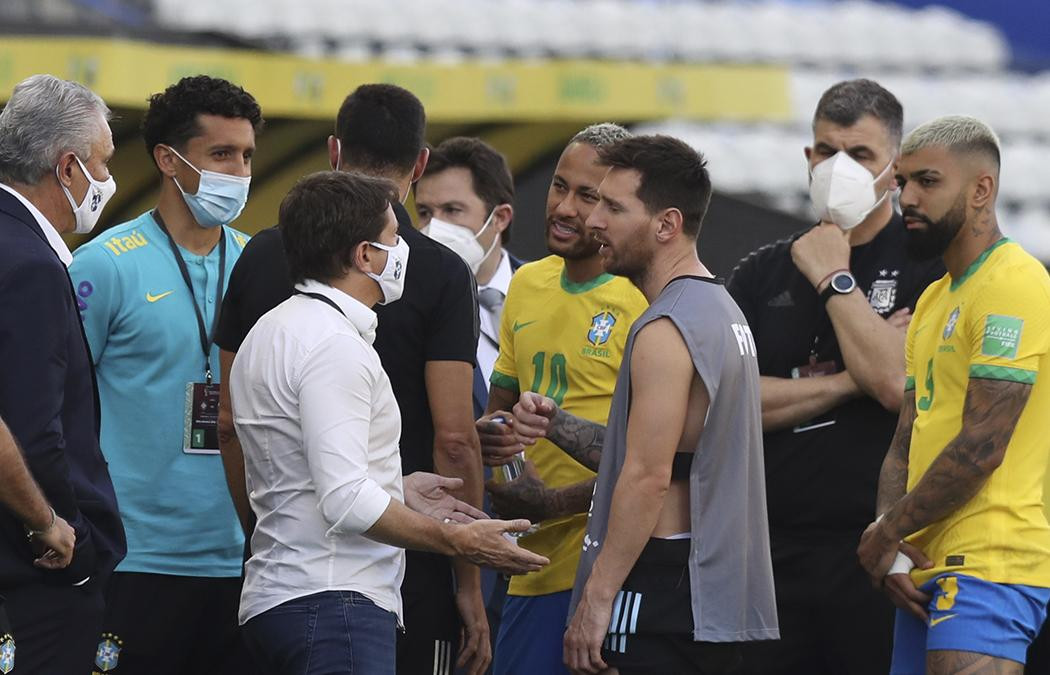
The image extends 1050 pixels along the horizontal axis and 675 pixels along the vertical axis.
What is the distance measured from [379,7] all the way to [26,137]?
34.3 feet

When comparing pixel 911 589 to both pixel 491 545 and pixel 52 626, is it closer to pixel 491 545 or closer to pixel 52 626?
pixel 491 545

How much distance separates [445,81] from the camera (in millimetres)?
11398

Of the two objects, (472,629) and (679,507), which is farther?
(472,629)

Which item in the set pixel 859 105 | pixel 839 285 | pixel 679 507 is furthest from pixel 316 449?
pixel 859 105

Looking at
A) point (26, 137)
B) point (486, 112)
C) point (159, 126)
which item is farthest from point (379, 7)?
point (26, 137)

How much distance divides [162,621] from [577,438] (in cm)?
112

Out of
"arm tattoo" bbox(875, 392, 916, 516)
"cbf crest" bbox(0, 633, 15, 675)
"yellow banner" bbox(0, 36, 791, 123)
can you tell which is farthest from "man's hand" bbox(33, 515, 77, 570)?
"yellow banner" bbox(0, 36, 791, 123)

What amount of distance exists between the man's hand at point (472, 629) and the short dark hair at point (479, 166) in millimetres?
1892

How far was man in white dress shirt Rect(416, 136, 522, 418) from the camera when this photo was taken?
4980 mm

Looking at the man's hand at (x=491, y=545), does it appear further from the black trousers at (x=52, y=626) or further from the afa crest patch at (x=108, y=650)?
the afa crest patch at (x=108, y=650)

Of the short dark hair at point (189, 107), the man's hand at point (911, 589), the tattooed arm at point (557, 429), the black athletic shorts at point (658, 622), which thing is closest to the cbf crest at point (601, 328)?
the tattooed arm at point (557, 429)

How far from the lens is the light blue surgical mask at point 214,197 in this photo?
3.80 meters

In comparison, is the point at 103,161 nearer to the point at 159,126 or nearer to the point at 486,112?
the point at 159,126

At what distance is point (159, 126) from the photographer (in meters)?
3.88
